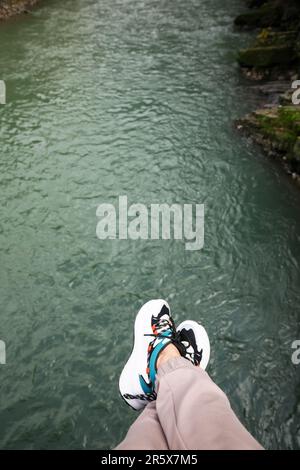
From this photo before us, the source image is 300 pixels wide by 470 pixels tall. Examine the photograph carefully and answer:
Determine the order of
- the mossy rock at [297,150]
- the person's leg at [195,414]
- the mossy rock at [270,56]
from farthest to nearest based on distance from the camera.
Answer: the mossy rock at [270,56] → the mossy rock at [297,150] → the person's leg at [195,414]

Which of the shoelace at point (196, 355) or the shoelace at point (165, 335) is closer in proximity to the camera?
the shoelace at point (165, 335)

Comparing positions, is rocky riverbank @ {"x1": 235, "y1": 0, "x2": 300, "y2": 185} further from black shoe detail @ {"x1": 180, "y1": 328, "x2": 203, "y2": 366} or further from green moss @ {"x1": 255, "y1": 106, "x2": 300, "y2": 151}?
black shoe detail @ {"x1": 180, "y1": 328, "x2": 203, "y2": 366}

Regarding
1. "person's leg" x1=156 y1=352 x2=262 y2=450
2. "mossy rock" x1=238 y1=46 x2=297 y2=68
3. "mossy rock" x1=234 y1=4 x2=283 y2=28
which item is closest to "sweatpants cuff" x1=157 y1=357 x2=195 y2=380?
"person's leg" x1=156 y1=352 x2=262 y2=450

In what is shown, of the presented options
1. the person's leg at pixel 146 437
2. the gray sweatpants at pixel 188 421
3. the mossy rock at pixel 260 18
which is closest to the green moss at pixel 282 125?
the gray sweatpants at pixel 188 421

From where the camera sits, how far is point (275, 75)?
51.2 feet

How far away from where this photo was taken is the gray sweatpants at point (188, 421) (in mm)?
2791

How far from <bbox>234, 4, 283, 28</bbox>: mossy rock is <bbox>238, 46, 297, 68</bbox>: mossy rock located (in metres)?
5.61

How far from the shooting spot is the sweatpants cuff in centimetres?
387

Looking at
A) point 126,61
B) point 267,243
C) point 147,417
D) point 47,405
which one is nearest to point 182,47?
point 126,61

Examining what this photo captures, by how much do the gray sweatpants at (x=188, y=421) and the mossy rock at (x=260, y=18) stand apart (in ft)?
69.1

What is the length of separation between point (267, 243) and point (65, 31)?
1845 cm

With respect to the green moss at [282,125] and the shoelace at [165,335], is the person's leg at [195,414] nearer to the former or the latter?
the shoelace at [165,335]

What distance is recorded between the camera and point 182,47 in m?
18.6

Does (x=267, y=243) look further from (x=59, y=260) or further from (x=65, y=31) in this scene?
(x=65, y=31)
